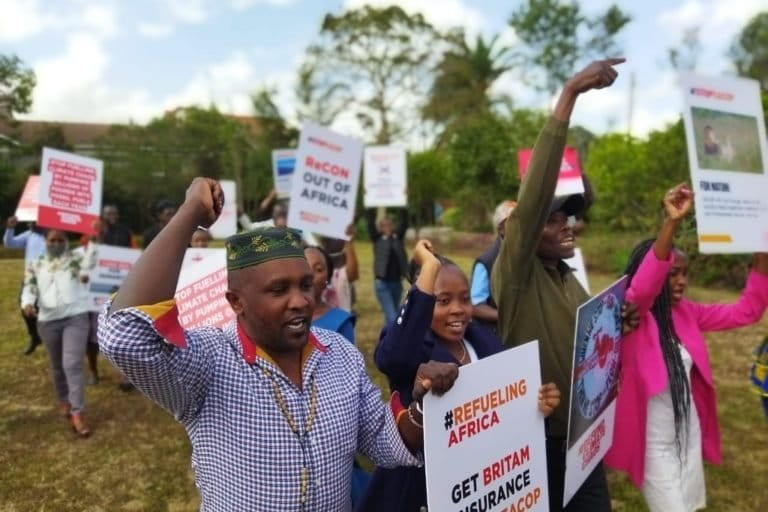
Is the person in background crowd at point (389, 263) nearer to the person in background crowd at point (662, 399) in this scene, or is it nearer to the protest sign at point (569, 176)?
the protest sign at point (569, 176)

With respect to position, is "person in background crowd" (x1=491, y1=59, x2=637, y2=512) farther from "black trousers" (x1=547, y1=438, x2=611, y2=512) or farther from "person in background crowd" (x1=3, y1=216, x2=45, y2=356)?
"person in background crowd" (x1=3, y1=216, x2=45, y2=356)

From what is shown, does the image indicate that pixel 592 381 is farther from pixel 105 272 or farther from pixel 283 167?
pixel 283 167

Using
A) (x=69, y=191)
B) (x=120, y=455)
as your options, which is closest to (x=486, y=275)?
(x=120, y=455)

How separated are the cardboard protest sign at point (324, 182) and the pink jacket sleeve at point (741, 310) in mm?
3019

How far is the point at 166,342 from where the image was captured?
136cm

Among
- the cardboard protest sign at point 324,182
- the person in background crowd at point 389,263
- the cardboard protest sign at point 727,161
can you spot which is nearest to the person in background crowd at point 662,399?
the cardboard protest sign at point 727,161

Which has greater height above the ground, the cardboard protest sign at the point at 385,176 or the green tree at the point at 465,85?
the green tree at the point at 465,85

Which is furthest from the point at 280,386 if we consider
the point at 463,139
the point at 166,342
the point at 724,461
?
the point at 463,139

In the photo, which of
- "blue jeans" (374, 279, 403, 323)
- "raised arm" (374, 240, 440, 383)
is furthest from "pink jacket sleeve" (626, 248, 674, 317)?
"blue jeans" (374, 279, 403, 323)

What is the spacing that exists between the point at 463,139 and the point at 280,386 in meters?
20.7

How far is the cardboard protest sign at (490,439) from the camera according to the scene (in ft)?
5.42

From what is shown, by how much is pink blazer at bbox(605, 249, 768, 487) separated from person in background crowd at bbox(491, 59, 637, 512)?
0.69ft

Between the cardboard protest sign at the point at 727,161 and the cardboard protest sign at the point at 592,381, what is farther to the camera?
the cardboard protest sign at the point at 727,161

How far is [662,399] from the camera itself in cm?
281
